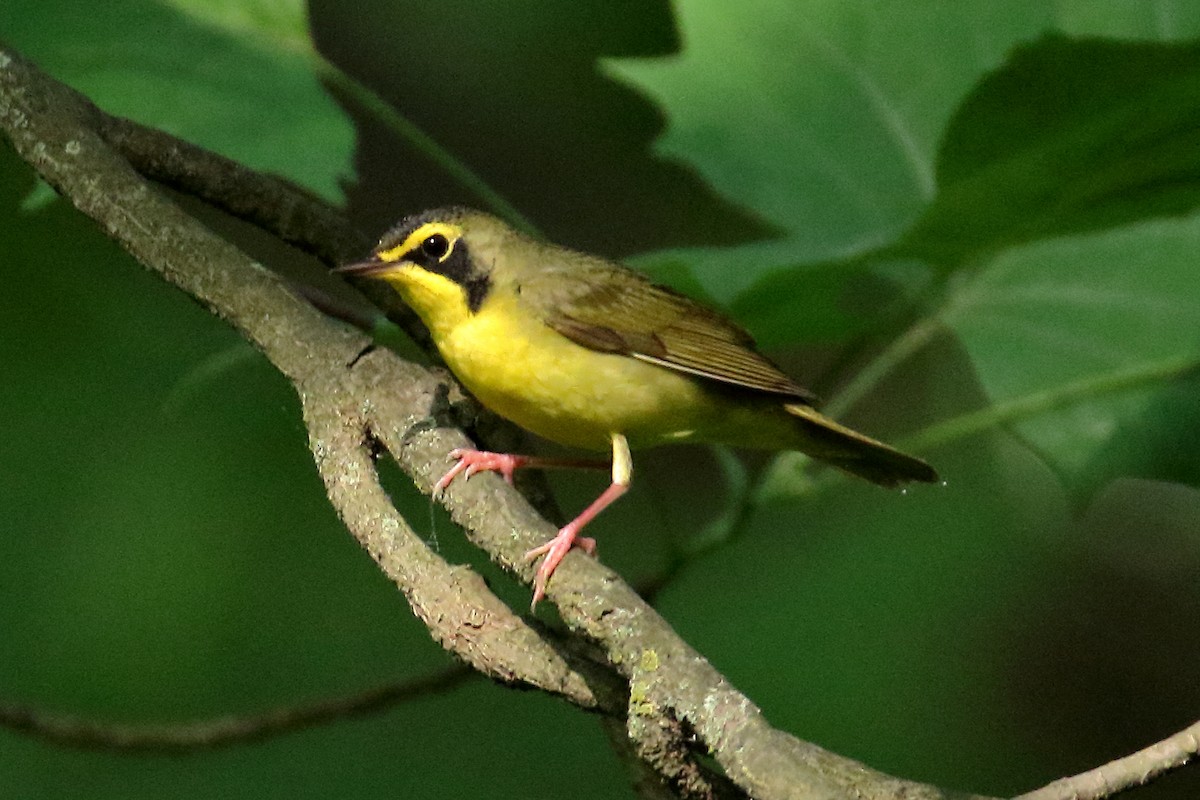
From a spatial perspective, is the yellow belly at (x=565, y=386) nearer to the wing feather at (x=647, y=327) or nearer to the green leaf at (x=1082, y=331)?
the wing feather at (x=647, y=327)

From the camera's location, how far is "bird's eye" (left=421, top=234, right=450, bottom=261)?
10.4 feet

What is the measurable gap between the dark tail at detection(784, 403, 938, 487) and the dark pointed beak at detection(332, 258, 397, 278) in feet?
2.99

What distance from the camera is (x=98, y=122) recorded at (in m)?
2.86

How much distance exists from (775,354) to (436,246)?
11.5 ft

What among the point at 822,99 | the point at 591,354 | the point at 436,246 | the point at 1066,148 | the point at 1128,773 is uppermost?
the point at 1066,148

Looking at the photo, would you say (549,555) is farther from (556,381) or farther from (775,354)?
(775,354)

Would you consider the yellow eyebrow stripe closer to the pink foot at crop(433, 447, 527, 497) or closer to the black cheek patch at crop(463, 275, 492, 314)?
the black cheek patch at crop(463, 275, 492, 314)

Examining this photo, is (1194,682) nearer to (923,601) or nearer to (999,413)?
(923,601)

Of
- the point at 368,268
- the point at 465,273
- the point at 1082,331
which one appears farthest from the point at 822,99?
the point at 368,268

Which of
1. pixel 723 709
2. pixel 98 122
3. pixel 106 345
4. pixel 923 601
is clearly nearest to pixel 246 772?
pixel 106 345

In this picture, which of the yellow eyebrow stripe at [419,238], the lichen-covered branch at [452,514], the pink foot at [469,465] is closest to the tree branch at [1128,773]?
the lichen-covered branch at [452,514]

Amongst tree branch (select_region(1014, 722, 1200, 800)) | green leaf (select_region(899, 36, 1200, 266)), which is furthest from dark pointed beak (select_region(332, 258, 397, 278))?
tree branch (select_region(1014, 722, 1200, 800))

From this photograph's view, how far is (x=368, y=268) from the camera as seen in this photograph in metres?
2.96

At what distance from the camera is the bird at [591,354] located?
10.0 feet
